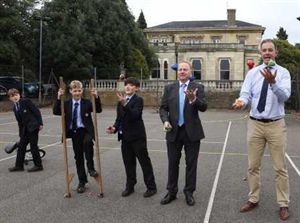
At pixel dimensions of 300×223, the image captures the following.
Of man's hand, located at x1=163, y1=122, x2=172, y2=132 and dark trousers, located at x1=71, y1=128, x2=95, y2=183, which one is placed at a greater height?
man's hand, located at x1=163, y1=122, x2=172, y2=132

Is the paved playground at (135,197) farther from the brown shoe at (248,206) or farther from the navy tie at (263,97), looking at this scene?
the navy tie at (263,97)

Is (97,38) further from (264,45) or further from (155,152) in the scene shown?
(264,45)

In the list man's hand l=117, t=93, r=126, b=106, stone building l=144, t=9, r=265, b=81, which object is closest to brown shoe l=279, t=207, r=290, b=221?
man's hand l=117, t=93, r=126, b=106

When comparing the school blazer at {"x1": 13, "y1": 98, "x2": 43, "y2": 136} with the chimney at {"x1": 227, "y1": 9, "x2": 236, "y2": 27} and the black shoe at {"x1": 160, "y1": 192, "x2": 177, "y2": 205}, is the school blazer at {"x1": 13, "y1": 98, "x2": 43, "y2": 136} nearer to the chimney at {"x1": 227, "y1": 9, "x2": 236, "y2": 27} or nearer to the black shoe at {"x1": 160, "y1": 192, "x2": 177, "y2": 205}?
the black shoe at {"x1": 160, "y1": 192, "x2": 177, "y2": 205}

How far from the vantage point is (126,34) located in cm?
4038

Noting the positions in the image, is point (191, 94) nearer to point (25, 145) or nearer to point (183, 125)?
point (183, 125)

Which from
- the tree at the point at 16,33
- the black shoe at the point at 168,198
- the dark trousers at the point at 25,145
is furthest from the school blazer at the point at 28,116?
the tree at the point at 16,33

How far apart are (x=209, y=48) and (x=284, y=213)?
191 feet

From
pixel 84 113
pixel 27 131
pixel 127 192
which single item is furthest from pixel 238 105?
pixel 27 131

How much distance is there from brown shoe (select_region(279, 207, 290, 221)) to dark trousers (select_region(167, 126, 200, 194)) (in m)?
1.29

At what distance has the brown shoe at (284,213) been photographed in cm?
568

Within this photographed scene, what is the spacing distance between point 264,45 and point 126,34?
116ft

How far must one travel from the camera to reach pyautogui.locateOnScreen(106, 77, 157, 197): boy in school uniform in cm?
687

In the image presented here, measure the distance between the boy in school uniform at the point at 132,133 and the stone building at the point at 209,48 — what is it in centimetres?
4691
